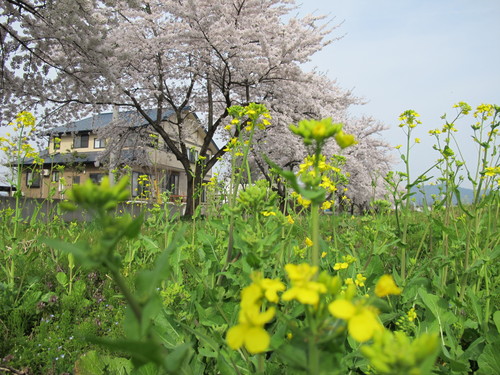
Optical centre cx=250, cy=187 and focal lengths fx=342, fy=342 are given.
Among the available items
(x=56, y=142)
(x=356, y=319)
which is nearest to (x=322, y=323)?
(x=356, y=319)

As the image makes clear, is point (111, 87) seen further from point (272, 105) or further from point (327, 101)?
point (327, 101)

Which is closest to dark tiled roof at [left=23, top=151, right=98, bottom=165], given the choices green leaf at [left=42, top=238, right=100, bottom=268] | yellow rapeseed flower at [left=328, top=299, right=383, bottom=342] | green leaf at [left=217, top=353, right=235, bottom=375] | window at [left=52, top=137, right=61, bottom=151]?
window at [left=52, top=137, right=61, bottom=151]

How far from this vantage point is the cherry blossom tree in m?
9.49

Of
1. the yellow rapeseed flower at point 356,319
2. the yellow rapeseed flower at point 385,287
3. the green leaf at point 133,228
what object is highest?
the green leaf at point 133,228

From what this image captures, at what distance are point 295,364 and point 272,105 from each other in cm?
1417

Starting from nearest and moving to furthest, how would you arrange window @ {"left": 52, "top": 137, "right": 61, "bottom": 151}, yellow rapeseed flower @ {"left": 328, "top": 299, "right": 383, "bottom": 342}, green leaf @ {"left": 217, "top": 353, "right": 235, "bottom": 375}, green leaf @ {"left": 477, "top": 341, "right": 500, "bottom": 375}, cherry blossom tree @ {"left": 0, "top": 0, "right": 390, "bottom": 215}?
yellow rapeseed flower @ {"left": 328, "top": 299, "right": 383, "bottom": 342} → green leaf @ {"left": 217, "top": 353, "right": 235, "bottom": 375} → green leaf @ {"left": 477, "top": 341, "right": 500, "bottom": 375} → window @ {"left": 52, "top": 137, "right": 61, "bottom": 151} → cherry blossom tree @ {"left": 0, "top": 0, "right": 390, "bottom": 215}

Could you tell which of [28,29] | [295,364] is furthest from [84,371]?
[28,29]

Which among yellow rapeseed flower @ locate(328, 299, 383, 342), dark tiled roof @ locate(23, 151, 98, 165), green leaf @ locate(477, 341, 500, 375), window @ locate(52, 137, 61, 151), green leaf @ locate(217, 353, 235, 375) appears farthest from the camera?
dark tiled roof @ locate(23, 151, 98, 165)

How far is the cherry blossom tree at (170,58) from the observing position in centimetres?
949

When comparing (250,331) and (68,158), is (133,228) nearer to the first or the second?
(250,331)

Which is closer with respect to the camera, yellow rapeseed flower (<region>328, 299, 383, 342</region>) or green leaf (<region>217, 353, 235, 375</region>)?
yellow rapeseed flower (<region>328, 299, 383, 342</region>)

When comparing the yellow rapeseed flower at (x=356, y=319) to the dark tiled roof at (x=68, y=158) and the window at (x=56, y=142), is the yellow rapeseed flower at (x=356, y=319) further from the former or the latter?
the window at (x=56, y=142)

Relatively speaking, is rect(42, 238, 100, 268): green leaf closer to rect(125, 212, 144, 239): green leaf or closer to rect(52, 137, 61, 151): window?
rect(125, 212, 144, 239): green leaf

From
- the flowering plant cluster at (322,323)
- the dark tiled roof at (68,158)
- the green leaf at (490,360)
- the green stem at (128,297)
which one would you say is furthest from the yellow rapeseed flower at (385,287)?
the dark tiled roof at (68,158)
